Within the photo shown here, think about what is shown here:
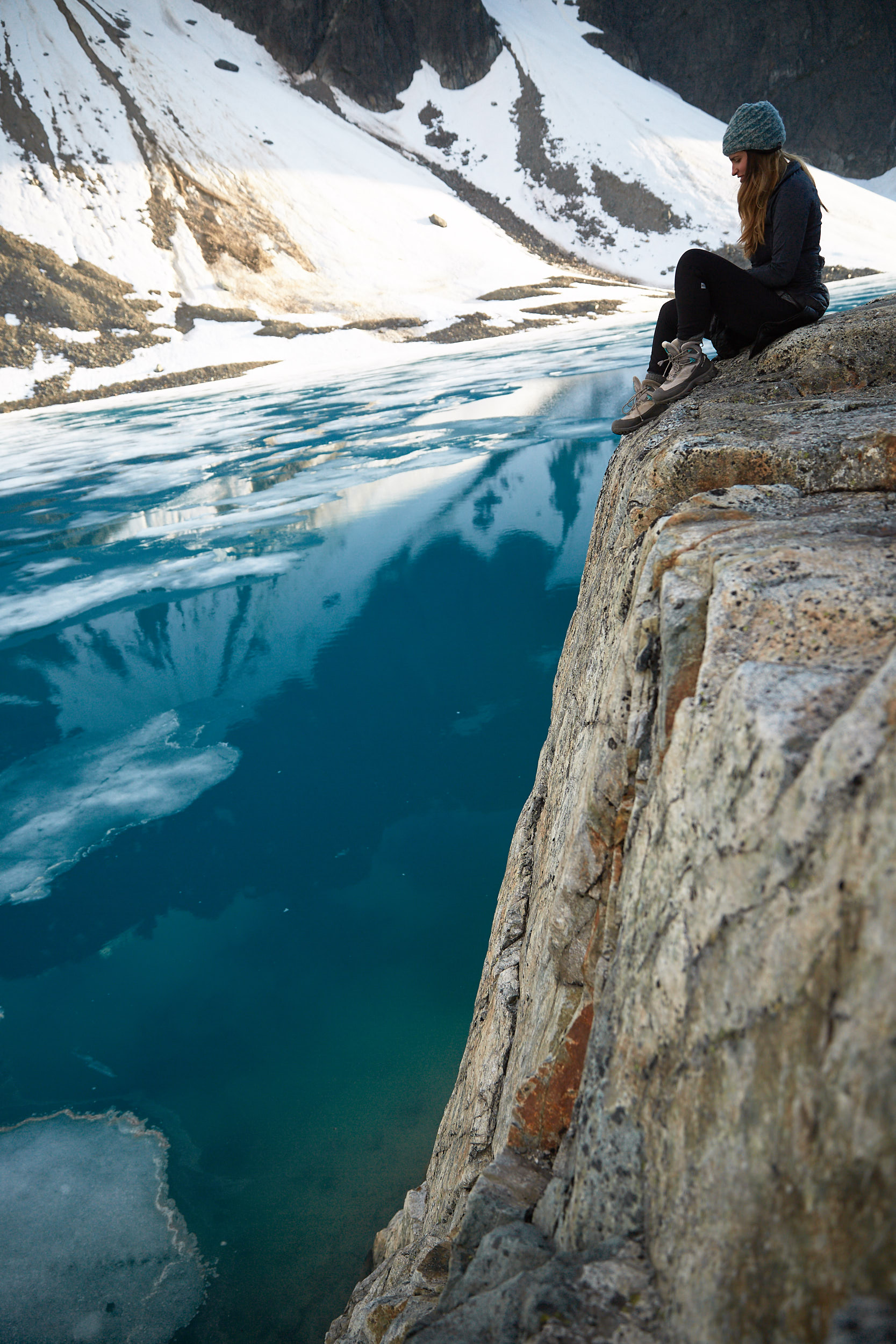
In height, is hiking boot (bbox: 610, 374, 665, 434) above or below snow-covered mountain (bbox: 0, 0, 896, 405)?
below

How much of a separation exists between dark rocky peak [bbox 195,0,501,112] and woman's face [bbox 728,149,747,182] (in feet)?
225

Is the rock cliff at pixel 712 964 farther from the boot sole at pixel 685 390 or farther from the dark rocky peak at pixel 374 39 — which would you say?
the dark rocky peak at pixel 374 39

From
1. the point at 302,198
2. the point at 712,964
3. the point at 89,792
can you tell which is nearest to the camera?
the point at 712,964

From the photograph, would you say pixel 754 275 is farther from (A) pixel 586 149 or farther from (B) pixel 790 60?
(B) pixel 790 60

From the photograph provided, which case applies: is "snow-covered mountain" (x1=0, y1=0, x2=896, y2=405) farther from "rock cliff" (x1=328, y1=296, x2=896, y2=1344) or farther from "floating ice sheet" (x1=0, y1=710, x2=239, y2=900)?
"rock cliff" (x1=328, y1=296, x2=896, y2=1344)

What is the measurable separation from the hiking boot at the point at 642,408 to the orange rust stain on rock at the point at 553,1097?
2.26 metres

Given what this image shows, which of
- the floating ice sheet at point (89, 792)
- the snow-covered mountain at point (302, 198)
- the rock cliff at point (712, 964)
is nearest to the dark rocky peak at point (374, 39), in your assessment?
the snow-covered mountain at point (302, 198)

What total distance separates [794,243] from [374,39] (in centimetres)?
7232

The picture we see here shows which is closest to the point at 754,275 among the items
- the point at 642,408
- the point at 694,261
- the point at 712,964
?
the point at 694,261

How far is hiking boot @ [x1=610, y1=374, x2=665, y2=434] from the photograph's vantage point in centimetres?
307

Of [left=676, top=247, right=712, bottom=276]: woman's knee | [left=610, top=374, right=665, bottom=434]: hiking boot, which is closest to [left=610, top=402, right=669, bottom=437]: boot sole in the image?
[left=610, top=374, right=665, bottom=434]: hiking boot

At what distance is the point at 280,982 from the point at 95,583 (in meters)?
6.96

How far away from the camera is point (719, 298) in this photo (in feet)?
10.1

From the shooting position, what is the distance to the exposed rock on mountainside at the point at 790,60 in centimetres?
6244
